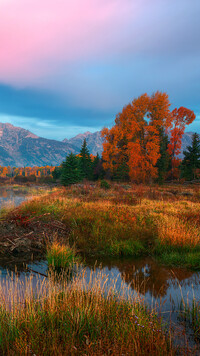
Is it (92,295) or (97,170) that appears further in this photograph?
(97,170)

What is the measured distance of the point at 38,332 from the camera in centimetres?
268

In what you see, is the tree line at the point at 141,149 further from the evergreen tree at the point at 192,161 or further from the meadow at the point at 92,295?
the meadow at the point at 92,295

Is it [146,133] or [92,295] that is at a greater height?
[146,133]

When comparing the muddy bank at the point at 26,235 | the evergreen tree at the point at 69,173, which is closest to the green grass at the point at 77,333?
the muddy bank at the point at 26,235

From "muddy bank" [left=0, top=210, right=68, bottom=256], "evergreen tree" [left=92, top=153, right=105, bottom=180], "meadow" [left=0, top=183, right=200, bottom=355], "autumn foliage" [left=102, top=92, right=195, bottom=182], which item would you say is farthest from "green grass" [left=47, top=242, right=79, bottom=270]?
"evergreen tree" [left=92, top=153, right=105, bottom=180]

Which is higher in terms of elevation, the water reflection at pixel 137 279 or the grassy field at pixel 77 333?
the grassy field at pixel 77 333

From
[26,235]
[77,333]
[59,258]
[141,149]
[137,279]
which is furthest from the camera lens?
[141,149]

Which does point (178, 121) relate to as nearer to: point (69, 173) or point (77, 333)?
point (69, 173)

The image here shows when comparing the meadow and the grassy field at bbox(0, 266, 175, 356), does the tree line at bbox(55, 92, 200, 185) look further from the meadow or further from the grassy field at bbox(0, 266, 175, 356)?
the grassy field at bbox(0, 266, 175, 356)

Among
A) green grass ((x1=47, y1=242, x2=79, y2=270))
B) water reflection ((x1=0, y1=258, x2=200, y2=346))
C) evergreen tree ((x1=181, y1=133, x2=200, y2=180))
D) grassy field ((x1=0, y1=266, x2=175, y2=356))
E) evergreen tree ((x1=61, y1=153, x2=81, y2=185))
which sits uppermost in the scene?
evergreen tree ((x1=181, y1=133, x2=200, y2=180))

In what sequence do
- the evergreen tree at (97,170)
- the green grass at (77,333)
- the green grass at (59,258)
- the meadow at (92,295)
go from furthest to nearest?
1. the evergreen tree at (97,170)
2. the green grass at (59,258)
3. the meadow at (92,295)
4. the green grass at (77,333)

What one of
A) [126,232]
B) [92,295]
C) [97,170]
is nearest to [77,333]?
[92,295]

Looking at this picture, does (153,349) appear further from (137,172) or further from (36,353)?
(137,172)

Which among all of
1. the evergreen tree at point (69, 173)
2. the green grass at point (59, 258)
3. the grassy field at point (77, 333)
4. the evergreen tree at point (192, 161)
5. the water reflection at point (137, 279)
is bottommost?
the water reflection at point (137, 279)
